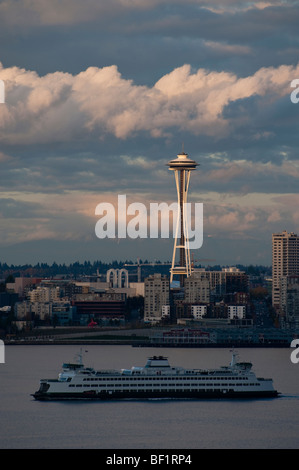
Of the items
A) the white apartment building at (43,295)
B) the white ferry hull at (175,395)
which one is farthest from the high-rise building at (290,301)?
the white ferry hull at (175,395)

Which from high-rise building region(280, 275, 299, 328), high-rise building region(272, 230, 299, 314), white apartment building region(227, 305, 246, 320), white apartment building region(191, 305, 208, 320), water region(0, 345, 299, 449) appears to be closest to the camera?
water region(0, 345, 299, 449)

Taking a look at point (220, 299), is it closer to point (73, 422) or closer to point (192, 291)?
point (192, 291)

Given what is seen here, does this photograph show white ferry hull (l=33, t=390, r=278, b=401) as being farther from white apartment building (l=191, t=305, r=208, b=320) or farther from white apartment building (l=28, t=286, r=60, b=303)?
white apartment building (l=28, t=286, r=60, b=303)

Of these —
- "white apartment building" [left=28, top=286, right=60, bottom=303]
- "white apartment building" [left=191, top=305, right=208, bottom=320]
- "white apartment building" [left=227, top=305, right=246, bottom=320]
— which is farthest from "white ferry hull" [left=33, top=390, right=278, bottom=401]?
"white apartment building" [left=28, top=286, right=60, bottom=303]

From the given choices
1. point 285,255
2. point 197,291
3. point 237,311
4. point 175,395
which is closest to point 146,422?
point 175,395

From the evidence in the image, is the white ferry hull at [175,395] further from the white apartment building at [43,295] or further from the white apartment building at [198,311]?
the white apartment building at [43,295]

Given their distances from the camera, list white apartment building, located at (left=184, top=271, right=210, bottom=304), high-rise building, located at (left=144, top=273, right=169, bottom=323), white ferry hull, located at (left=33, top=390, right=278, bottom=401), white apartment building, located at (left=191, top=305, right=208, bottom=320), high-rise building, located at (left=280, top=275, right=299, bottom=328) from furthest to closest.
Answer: white apartment building, located at (left=184, top=271, right=210, bottom=304)
high-rise building, located at (left=144, top=273, right=169, bottom=323)
white apartment building, located at (left=191, top=305, right=208, bottom=320)
high-rise building, located at (left=280, top=275, right=299, bottom=328)
white ferry hull, located at (left=33, top=390, right=278, bottom=401)
